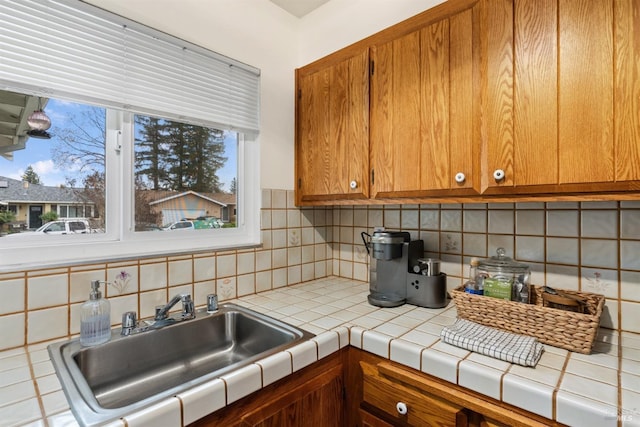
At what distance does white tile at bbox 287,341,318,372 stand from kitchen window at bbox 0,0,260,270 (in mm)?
697

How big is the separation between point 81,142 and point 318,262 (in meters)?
1.31

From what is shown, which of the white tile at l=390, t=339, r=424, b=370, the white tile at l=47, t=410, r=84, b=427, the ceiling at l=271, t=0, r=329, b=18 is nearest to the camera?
the white tile at l=47, t=410, r=84, b=427

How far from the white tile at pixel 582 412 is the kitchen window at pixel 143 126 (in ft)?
4.30

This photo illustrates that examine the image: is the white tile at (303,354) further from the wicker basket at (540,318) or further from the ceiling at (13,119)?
the ceiling at (13,119)

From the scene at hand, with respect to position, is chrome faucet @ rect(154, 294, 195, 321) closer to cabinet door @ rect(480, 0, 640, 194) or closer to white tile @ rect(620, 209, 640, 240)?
cabinet door @ rect(480, 0, 640, 194)

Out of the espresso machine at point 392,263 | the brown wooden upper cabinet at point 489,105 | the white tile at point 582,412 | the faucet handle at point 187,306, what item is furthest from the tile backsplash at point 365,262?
the white tile at point 582,412

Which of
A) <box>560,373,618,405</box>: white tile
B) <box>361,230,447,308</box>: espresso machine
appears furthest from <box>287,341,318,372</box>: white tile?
<box>560,373,618,405</box>: white tile

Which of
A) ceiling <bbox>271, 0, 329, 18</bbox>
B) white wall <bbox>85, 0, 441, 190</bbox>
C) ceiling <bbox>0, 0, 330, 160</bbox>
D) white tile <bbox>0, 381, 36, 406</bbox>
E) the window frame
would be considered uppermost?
ceiling <bbox>271, 0, 329, 18</bbox>

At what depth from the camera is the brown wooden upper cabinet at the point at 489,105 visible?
886 millimetres

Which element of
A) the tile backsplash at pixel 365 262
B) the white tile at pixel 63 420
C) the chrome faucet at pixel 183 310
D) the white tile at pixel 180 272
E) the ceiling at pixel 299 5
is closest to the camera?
the white tile at pixel 63 420

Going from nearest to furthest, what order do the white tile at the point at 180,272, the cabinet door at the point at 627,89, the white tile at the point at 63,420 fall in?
the white tile at the point at 63,420
the cabinet door at the point at 627,89
the white tile at the point at 180,272

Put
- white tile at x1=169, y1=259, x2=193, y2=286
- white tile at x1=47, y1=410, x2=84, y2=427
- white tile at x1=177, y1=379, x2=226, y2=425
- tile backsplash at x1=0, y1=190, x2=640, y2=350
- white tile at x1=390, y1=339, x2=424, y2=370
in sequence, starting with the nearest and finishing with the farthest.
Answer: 1. white tile at x1=47, y1=410, x2=84, y2=427
2. white tile at x1=177, y1=379, x2=226, y2=425
3. white tile at x1=390, y1=339, x2=424, y2=370
4. tile backsplash at x1=0, y1=190, x2=640, y2=350
5. white tile at x1=169, y1=259, x2=193, y2=286

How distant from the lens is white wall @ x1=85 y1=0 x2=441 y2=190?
1.35m

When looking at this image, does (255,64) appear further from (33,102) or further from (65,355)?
(65,355)
